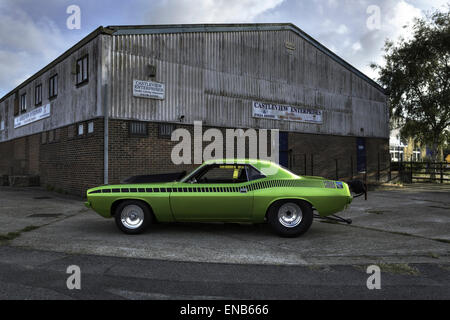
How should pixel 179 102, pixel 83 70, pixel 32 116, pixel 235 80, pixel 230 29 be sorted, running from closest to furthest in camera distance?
pixel 83 70
pixel 179 102
pixel 230 29
pixel 235 80
pixel 32 116

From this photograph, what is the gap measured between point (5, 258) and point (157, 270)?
7.70ft

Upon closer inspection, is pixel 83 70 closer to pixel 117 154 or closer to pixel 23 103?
pixel 117 154

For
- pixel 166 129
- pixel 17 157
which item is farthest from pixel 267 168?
pixel 17 157

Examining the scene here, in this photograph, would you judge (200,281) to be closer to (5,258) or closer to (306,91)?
(5,258)

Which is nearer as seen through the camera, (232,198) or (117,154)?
(232,198)

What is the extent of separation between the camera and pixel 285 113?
707 inches

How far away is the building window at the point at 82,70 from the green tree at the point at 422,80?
20.9 m

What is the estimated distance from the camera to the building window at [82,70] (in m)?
13.6

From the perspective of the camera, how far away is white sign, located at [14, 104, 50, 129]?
58.1 ft

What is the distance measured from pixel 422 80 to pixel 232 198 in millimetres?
23274

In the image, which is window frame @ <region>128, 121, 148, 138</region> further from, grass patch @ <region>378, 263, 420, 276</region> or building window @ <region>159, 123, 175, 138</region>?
grass patch @ <region>378, 263, 420, 276</region>

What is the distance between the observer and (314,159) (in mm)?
19109

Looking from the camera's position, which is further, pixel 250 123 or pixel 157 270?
pixel 250 123
